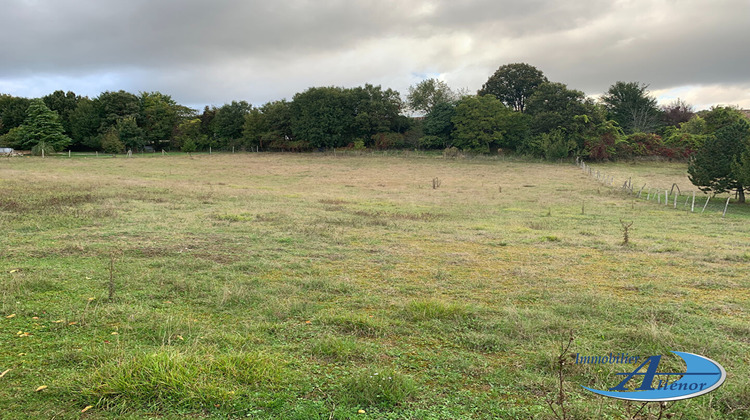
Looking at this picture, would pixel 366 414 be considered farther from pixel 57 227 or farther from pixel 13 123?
pixel 13 123

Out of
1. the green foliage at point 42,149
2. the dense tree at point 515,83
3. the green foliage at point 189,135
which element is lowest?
the green foliage at point 42,149

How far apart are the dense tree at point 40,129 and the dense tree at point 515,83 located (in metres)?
70.2

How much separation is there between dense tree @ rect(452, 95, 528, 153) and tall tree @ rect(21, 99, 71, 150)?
59041 millimetres

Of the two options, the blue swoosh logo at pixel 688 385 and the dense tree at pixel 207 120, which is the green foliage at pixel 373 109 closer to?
the dense tree at pixel 207 120

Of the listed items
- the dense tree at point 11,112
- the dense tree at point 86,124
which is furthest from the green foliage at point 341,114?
the dense tree at point 11,112

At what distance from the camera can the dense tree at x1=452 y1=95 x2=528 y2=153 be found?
207ft

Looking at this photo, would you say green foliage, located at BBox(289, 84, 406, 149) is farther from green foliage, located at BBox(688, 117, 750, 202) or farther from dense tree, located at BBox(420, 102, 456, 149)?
green foliage, located at BBox(688, 117, 750, 202)

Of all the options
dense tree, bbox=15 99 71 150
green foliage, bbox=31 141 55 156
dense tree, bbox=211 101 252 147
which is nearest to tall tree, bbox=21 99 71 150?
dense tree, bbox=15 99 71 150

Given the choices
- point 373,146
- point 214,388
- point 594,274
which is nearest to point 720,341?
point 594,274

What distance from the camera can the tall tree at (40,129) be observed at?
60094mm

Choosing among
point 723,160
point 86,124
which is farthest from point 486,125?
point 86,124

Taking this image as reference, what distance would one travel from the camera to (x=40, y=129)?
60250 mm

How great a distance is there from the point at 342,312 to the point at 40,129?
72798 millimetres

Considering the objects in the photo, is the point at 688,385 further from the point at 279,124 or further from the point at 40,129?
the point at 40,129
